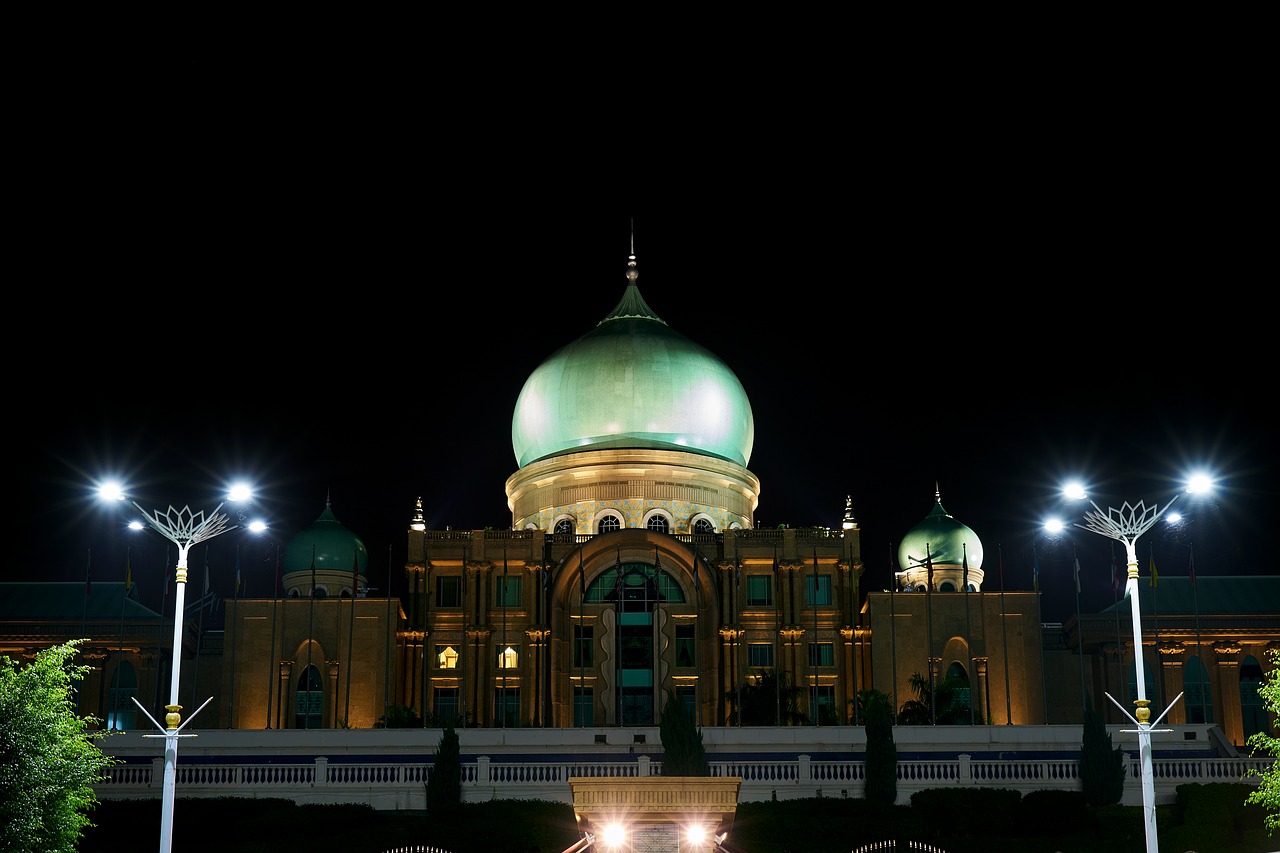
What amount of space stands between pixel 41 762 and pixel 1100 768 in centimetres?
2616

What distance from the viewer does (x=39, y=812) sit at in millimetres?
30859

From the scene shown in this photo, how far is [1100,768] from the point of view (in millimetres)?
43688

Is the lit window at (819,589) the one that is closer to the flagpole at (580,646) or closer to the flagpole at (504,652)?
the flagpole at (580,646)

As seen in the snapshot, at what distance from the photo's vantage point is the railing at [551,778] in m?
43.9

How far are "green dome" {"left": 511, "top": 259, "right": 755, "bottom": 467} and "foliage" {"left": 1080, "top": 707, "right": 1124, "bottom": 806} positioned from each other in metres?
28.3

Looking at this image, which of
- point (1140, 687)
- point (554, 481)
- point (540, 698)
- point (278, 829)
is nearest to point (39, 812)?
point (278, 829)

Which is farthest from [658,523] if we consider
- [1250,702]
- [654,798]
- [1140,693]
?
[654,798]

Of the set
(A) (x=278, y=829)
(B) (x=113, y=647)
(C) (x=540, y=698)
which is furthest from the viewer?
(B) (x=113, y=647)

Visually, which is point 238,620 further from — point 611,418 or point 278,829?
point 278,829

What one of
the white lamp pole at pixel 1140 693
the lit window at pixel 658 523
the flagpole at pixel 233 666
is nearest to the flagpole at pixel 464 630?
the lit window at pixel 658 523

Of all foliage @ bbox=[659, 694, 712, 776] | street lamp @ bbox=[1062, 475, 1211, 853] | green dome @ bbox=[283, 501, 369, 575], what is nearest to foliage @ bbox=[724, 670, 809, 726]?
foliage @ bbox=[659, 694, 712, 776]

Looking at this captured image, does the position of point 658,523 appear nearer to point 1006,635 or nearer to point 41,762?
point 1006,635

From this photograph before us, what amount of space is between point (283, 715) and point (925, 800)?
31.2 m

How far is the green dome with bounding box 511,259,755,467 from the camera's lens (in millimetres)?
70375
